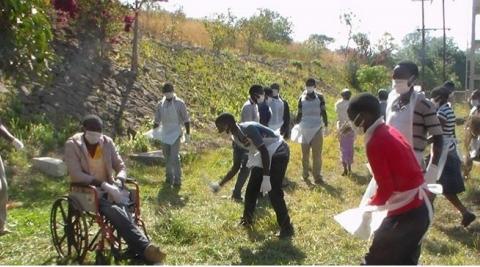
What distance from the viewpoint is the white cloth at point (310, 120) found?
→ 955 centimetres

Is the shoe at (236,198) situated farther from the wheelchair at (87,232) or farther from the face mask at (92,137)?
the face mask at (92,137)

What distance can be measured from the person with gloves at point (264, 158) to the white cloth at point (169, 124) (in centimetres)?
299

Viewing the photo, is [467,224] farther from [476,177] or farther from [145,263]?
[145,263]

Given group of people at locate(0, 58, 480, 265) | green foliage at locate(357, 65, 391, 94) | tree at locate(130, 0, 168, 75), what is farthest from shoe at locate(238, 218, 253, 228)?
green foliage at locate(357, 65, 391, 94)

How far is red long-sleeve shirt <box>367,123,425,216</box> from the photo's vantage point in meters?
3.72

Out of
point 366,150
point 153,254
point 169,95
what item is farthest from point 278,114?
point 366,150

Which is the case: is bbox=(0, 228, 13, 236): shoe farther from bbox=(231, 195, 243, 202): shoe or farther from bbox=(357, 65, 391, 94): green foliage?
bbox=(357, 65, 391, 94): green foliage

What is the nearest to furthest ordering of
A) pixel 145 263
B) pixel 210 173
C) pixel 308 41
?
pixel 145 263
pixel 210 173
pixel 308 41

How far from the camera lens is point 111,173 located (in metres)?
5.65

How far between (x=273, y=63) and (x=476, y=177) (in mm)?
16642

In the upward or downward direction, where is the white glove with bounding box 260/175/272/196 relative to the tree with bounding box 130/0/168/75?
downward

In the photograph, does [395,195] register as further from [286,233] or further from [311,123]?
[311,123]

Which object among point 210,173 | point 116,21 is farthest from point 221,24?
point 210,173

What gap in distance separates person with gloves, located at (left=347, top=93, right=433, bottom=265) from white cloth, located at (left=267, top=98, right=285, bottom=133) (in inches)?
214
